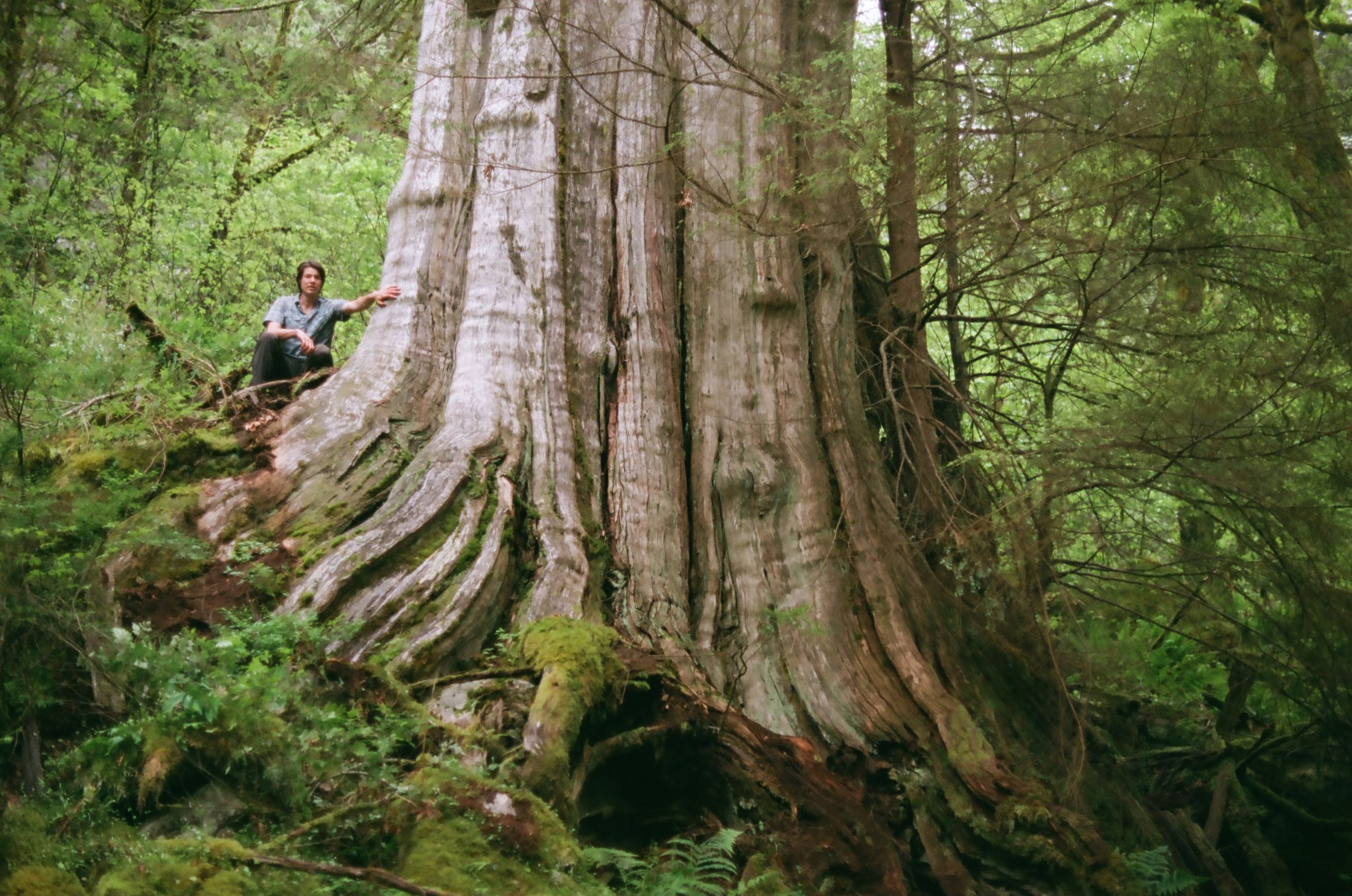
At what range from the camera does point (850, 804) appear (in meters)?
4.58

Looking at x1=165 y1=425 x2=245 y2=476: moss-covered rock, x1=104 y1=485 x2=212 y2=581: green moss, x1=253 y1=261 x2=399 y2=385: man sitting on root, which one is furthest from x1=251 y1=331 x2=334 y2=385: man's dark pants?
x1=104 y1=485 x2=212 y2=581: green moss

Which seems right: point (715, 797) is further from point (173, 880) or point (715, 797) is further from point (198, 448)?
point (198, 448)

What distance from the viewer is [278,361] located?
6383mm

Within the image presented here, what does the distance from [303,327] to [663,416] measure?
9.10 feet

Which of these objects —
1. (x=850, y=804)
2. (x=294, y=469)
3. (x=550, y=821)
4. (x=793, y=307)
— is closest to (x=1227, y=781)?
(x=850, y=804)

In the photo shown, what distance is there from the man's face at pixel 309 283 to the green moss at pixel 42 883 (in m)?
5.28

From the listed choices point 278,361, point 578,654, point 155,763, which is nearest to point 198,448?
point 278,361

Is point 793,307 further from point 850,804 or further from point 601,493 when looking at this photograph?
point 850,804

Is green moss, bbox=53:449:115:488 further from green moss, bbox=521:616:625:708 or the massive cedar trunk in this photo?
green moss, bbox=521:616:625:708

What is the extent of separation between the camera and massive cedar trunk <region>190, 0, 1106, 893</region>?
181 inches

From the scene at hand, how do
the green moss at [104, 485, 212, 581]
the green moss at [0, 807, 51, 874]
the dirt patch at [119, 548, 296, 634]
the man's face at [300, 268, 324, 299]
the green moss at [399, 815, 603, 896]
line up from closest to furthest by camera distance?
the green moss at [0, 807, 51, 874]
the green moss at [399, 815, 603, 896]
the dirt patch at [119, 548, 296, 634]
the green moss at [104, 485, 212, 581]
the man's face at [300, 268, 324, 299]

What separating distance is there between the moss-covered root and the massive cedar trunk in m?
0.33

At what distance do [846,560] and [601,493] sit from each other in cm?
137

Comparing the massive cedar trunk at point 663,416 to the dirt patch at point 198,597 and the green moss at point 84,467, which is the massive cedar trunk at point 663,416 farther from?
the green moss at point 84,467
